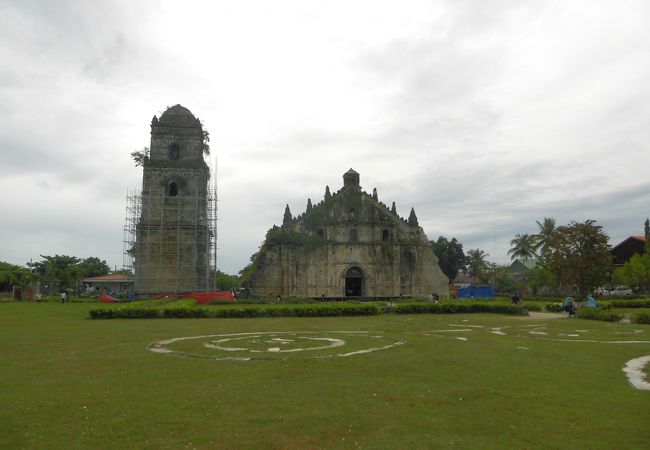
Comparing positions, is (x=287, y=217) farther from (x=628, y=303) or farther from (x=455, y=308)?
(x=628, y=303)

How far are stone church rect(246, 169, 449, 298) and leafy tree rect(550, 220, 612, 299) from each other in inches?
468

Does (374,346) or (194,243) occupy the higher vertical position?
(194,243)

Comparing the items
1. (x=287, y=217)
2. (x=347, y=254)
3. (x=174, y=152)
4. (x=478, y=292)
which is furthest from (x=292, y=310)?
(x=478, y=292)

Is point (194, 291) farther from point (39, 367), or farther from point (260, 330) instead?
point (39, 367)

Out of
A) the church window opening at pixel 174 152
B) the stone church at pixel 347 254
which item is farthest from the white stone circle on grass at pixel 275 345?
the church window opening at pixel 174 152

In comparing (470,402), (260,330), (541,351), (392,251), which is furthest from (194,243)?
(470,402)

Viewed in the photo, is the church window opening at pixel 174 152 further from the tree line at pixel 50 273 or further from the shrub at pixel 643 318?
the shrub at pixel 643 318

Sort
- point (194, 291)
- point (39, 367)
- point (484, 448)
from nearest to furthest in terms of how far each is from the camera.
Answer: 1. point (484, 448)
2. point (39, 367)
3. point (194, 291)

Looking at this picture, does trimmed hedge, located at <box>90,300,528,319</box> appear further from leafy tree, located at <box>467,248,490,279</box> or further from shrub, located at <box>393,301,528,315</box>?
leafy tree, located at <box>467,248,490,279</box>

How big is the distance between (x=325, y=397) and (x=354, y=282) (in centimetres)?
4394

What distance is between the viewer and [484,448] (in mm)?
7227

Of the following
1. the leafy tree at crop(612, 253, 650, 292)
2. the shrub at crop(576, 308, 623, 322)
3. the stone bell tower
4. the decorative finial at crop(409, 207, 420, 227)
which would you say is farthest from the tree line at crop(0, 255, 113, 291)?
the leafy tree at crop(612, 253, 650, 292)

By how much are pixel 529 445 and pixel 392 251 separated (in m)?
46.0

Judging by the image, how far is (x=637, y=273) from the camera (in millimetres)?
51562
